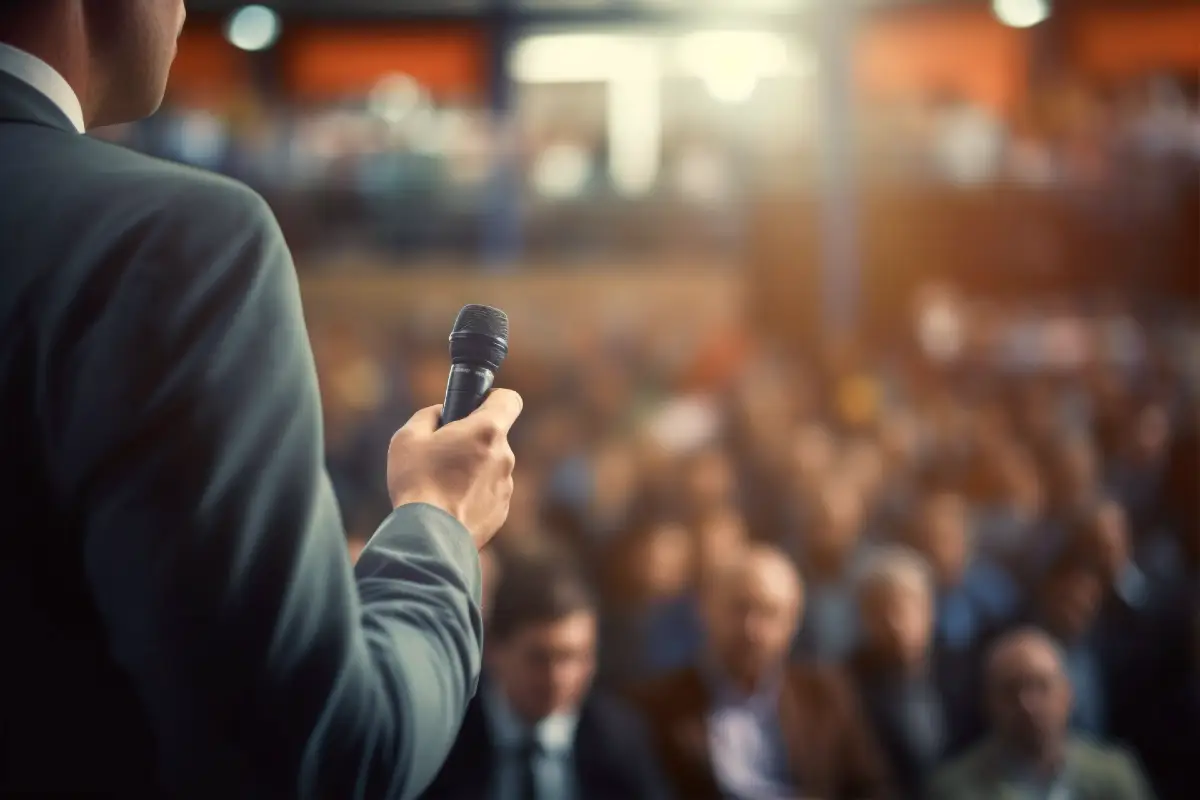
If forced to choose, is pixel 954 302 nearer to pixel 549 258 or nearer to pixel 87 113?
pixel 549 258

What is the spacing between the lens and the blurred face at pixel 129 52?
2.06ft

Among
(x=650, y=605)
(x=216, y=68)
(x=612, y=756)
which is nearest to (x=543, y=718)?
(x=612, y=756)

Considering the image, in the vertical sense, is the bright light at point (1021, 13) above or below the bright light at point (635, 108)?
above

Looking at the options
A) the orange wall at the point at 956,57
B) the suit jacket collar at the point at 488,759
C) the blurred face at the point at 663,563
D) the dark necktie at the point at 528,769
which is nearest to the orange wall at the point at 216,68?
the orange wall at the point at 956,57

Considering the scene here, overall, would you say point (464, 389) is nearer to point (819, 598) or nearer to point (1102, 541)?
point (819, 598)

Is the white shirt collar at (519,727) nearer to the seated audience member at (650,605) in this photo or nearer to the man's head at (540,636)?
the man's head at (540,636)

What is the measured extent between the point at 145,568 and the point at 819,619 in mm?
2960

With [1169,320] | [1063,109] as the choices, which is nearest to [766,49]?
[1063,109]

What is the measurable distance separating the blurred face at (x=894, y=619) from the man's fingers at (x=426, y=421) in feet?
8.39

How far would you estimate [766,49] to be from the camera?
936cm

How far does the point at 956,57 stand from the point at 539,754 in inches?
460

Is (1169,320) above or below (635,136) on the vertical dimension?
below

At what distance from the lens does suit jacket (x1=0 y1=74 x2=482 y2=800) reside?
1.74 feet

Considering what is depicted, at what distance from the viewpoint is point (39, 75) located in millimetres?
615
